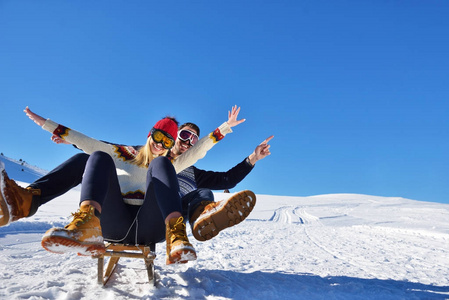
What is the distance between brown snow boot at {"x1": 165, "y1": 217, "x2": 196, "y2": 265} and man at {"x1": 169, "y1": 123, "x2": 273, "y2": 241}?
0.19 meters

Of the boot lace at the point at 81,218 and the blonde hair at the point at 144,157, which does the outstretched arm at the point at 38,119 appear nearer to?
the blonde hair at the point at 144,157

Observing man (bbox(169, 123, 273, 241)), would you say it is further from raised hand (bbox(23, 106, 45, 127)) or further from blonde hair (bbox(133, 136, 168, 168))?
raised hand (bbox(23, 106, 45, 127))

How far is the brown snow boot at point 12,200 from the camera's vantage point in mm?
1554

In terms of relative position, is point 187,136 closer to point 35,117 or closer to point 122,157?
point 122,157

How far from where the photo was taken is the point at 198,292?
1.84 meters

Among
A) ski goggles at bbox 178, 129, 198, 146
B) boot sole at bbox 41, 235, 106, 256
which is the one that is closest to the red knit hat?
ski goggles at bbox 178, 129, 198, 146

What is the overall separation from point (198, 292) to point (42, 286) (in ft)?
3.02

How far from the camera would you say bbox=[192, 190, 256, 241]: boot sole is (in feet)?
6.06

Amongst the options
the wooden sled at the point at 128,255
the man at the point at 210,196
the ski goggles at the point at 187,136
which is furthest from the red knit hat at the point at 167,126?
the wooden sled at the point at 128,255

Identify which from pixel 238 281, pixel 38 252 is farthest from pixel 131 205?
pixel 38 252

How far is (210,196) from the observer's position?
214 centimetres

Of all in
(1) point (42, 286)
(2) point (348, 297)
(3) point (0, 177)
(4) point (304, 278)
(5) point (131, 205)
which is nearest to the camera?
(3) point (0, 177)

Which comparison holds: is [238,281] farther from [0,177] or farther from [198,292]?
[0,177]

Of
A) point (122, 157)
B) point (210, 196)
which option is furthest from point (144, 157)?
point (210, 196)
